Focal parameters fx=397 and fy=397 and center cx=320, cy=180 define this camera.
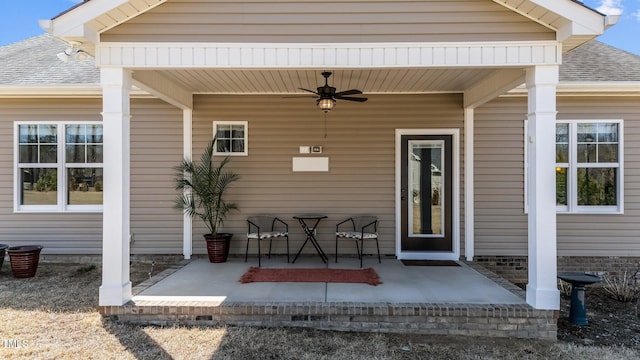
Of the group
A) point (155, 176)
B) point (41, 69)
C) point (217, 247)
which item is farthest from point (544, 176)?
point (41, 69)

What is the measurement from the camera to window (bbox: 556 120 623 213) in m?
6.19

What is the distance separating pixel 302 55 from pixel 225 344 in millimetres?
2862

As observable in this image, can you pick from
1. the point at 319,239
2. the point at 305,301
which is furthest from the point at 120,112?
the point at 319,239

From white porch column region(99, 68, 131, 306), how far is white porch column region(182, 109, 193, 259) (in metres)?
2.19

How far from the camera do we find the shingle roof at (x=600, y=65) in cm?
607

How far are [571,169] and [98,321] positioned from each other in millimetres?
6739

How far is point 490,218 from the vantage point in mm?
6254

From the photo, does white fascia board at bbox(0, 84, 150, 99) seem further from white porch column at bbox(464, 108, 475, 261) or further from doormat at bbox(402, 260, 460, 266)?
white porch column at bbox(464, 108, 475, 261)

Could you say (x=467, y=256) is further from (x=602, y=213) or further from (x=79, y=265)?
(x=79, y=265)

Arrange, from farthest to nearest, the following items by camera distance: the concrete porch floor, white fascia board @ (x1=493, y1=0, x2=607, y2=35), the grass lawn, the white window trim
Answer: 1. the white window trim
2. the concrete porch floor
3. white fascia board @ (x1=493, y1=0, x2=607, y2=35)
4. the grass lawn

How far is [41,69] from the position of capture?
22.1ft

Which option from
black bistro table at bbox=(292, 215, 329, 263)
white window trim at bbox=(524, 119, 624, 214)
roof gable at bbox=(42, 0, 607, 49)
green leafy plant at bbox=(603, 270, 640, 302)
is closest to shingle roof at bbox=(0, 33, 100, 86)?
roof gable at bbox=(42, 0, 607, 49)

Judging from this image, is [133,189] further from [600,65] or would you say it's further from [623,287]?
[600,65]

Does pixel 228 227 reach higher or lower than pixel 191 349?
higher
